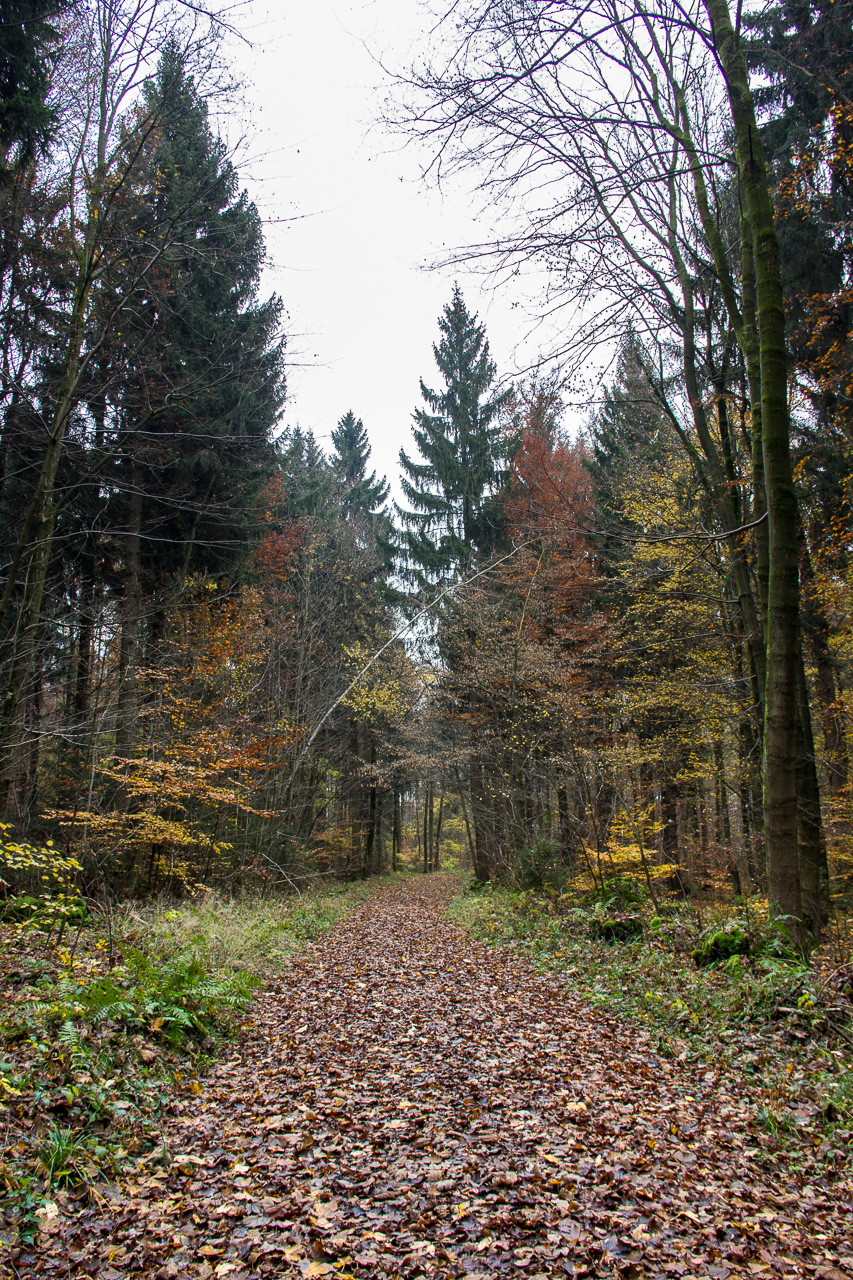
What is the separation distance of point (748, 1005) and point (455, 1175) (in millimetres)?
3007

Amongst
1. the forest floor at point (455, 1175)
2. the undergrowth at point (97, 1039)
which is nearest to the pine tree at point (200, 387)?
the undergrowth at point (97, 1039)

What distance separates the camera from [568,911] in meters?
9.82

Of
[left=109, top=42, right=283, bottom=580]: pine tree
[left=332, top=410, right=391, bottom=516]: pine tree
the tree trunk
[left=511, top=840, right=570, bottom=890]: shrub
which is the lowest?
[left=511, top=840, right=570, bottom=890]: shrub

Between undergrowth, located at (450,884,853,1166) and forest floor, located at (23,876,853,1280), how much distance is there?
0.21m

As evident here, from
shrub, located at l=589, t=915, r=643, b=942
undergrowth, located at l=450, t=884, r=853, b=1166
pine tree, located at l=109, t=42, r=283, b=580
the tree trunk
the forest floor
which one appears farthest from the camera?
pine tree, located at l=109, t=42, r=283, b=580

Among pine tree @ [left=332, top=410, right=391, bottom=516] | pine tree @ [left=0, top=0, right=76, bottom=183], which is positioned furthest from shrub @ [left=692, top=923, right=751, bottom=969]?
pine tree @ [left=332, top=410, right=391, bottom=516]

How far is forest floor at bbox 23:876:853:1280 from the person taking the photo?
8.01 feet

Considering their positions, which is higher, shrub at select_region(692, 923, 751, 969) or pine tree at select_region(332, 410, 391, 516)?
pine tree at select_region(332, 410, 391, 516)

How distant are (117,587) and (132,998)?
9344 mm

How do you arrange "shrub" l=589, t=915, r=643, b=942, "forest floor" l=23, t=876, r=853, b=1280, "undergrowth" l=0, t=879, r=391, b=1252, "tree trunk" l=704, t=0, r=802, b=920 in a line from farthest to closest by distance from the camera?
1. "shrub" l=589, t=915, r=643, b=942
2. "tree trunk" l=704, t=0, r=802, b=920
3. "undergrowth" l=0, t=879, r=391, b=1252
4. "forest floor" l=23, t=876, r=853, b=1280

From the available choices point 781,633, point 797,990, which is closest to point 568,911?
point 797,990

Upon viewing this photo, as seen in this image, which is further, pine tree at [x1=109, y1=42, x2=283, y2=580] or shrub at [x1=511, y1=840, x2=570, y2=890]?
shrub at [x1=511, y1=840, x2=570, y2=890]

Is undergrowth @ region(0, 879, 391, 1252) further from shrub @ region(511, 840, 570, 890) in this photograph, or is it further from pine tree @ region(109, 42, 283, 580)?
shrub @ region(511, 840, 570, 890)

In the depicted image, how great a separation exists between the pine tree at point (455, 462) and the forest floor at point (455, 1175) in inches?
610
